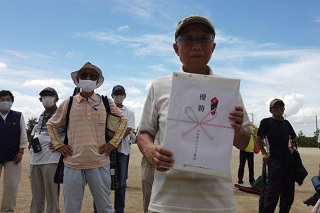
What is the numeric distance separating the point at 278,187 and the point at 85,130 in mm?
3836

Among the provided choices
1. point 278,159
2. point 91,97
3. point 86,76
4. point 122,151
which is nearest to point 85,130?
point 91,97

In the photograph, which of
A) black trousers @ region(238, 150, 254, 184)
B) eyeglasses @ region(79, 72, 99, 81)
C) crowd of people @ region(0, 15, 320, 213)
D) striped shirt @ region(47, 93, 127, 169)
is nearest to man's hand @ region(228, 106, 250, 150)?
crowd of people @ region(0, 15, 320, 213)

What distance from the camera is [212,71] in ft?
7.75

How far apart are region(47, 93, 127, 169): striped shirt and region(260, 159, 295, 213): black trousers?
10.6 feet

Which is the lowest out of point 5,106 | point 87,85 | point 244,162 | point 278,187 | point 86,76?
point 278,187

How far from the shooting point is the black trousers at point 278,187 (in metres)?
6.49

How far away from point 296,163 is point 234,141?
198 inches

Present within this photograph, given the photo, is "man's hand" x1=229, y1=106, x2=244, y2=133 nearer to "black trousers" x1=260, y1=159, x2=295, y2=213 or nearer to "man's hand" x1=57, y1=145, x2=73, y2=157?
"man's hand" x1=57, y1=145, x2=73, y2=157

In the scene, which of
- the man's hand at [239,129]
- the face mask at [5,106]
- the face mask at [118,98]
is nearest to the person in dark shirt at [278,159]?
the face mask at [118,98]

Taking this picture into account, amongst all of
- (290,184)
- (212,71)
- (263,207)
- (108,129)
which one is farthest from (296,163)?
(212,71)

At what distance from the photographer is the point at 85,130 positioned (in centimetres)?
448

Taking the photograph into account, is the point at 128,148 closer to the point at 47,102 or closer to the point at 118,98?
the point at 118,98

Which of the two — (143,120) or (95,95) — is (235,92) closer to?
(143,120)

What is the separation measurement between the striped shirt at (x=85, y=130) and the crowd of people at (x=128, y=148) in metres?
0.01
